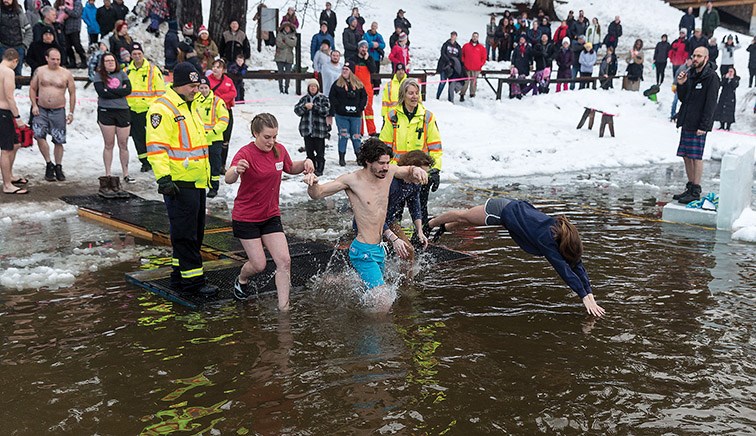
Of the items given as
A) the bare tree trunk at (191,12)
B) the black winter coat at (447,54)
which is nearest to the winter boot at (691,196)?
the black winter coat at (447,54)

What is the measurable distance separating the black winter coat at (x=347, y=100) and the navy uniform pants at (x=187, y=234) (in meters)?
7.80

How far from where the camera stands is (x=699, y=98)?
35.8 ft

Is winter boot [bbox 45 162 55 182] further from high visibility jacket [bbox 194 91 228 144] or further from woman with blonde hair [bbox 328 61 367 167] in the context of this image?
woman with blonde hair [bbox 328 61 367 167]

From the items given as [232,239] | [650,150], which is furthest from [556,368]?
[650,150]

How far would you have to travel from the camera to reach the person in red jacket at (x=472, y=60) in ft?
69.7

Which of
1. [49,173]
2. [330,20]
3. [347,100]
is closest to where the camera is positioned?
[49,173]

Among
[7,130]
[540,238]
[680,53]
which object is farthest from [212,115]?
[680,53]

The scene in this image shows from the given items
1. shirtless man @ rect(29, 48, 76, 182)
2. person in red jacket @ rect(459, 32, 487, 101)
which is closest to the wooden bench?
person in red jacket @ rect(459, 32, 487, 101)

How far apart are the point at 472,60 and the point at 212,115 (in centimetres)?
1227

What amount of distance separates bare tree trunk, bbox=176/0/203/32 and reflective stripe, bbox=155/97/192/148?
45.6 ft

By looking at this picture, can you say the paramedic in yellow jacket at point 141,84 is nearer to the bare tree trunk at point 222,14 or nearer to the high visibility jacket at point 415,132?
the high visibility jacket at point 415,132

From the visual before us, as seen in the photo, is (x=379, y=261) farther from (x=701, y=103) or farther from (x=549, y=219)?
(x=701, y=103)

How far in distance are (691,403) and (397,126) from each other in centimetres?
499

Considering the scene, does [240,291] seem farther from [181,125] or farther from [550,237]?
[550,237]
